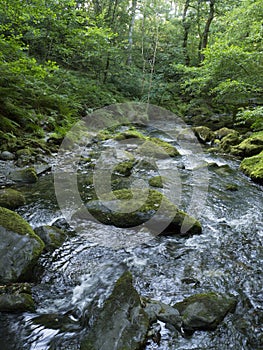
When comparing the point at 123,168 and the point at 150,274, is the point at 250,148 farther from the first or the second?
the point at 150,274

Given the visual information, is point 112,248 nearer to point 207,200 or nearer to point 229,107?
point 207,200

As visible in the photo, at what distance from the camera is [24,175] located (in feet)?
19.5

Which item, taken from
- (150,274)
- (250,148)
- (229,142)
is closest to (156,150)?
(250,148)

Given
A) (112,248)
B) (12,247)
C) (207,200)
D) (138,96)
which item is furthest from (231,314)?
(138,96)

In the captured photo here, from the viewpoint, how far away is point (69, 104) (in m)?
11.1

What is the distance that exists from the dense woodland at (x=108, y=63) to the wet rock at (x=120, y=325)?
235 inches

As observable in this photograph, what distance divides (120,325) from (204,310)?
87 cm

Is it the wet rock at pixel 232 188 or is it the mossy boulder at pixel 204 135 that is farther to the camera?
the mossy boulder at pixel 204 135

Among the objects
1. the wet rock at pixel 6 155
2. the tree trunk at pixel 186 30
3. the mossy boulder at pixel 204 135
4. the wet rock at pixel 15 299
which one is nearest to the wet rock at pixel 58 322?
the wet rock at pixel 15 299

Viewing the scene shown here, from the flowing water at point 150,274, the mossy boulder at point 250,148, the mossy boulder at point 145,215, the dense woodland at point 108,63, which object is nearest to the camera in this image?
the flowing water at point 150,274

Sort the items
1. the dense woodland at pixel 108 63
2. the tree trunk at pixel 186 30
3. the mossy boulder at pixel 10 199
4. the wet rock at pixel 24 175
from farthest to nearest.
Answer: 1. the tree trunk at pixel 186 30
2. the dense woodland at pixel 108 63
3. the wet rock at pixel 24 175
4. the mossy boulder at pixel 10 199

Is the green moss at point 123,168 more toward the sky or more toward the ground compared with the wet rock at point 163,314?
more toward the ground

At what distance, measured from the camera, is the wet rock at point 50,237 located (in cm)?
347

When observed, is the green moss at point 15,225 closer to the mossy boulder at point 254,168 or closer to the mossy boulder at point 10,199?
the mossy boulder at point 10,199
